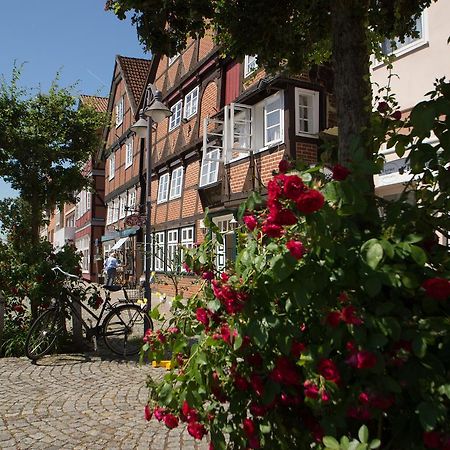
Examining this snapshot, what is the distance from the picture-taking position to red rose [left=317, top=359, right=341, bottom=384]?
69.4 inches

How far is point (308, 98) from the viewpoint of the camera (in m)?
12.9

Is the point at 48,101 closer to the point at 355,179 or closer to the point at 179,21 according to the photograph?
the point at 179,21

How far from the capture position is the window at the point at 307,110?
12633 mm

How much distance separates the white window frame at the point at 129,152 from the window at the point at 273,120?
14.4 m

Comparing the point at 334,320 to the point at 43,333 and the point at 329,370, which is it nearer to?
the point at 329,370

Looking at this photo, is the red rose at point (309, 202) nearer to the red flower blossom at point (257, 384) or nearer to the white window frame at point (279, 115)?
the red flower blossom at point (257, 384)

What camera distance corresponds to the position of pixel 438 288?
5.79 feet

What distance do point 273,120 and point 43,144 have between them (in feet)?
21.4

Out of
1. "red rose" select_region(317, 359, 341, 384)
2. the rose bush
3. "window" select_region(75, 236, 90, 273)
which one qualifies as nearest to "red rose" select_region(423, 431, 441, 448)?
the rose bush

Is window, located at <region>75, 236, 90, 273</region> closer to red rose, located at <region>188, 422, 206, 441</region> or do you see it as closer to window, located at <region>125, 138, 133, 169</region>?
window, located at <region>125, 138, 133, 169</region>

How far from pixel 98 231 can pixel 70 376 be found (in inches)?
1241

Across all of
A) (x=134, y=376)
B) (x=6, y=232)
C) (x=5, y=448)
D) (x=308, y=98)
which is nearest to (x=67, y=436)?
(x=5, y=448)

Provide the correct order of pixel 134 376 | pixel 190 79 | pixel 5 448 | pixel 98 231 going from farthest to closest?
pixel 98 231 < pixel 190 79 < pixel 134 376 < pixel 5 448

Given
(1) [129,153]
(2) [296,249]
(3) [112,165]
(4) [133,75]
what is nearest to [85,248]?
(3) [112,165]
